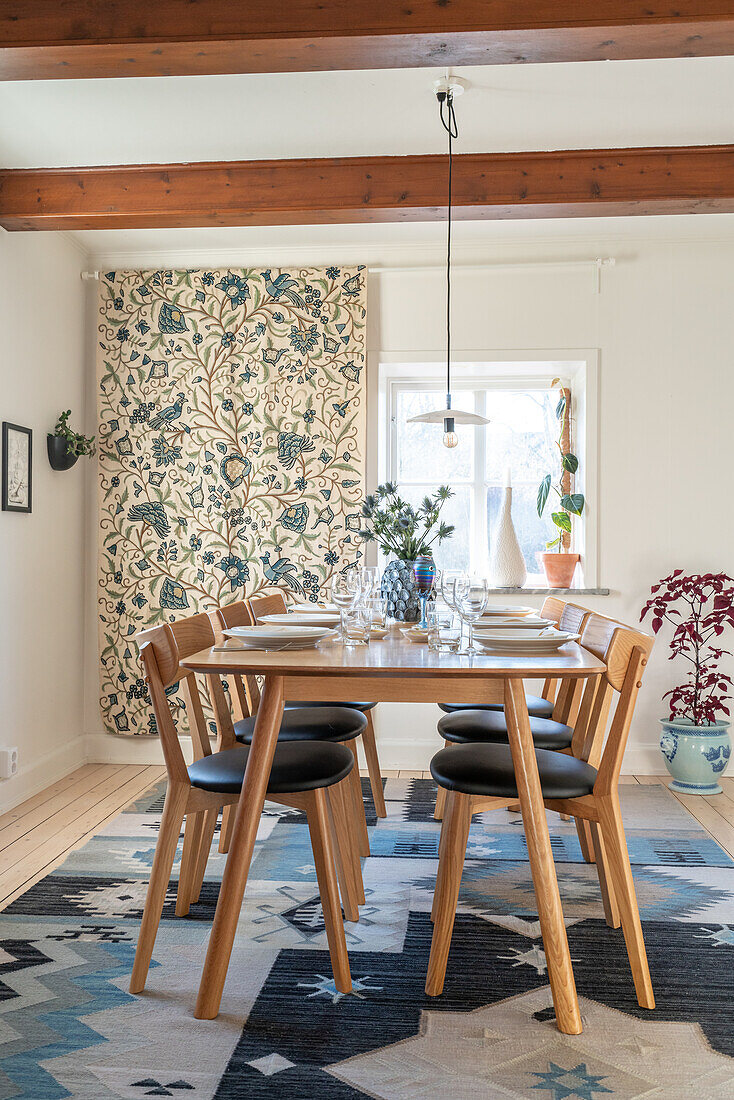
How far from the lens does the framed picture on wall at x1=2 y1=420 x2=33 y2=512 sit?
11.8ft

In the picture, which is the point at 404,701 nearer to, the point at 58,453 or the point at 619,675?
the point at 619,675

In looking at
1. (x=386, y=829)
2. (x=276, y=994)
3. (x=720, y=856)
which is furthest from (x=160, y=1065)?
(x=720, y=856)

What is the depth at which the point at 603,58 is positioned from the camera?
7.65 feet

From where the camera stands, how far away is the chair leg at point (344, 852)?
2330 mm

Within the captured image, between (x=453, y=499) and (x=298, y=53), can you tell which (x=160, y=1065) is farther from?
(x=453, y=499)

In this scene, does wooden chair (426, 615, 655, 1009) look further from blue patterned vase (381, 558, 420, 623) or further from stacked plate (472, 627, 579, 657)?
blue patterned vase (381, 558, 420, 623)

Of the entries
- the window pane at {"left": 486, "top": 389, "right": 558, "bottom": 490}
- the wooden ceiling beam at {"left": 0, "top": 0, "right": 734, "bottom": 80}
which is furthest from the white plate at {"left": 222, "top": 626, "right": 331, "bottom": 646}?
the window pane at {"left": 486, "top": 389, "right": 558, "bottom": 490}

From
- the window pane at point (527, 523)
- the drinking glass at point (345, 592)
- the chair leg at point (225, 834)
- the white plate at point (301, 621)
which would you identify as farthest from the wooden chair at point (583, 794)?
the window pane at point (527, 523)

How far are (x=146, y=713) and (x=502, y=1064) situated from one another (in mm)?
2960

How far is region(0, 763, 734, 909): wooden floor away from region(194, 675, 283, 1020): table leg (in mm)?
974

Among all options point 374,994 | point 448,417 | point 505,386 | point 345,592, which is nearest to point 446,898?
point 374,994

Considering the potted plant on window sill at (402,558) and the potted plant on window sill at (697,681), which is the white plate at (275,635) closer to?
the potted plant on window sill at (402,558)

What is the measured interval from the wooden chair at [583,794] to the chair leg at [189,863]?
2.49 ft

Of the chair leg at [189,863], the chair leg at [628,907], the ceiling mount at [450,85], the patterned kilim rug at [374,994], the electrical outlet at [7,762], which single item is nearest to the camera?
the patterned kilim rug at [374,994]
